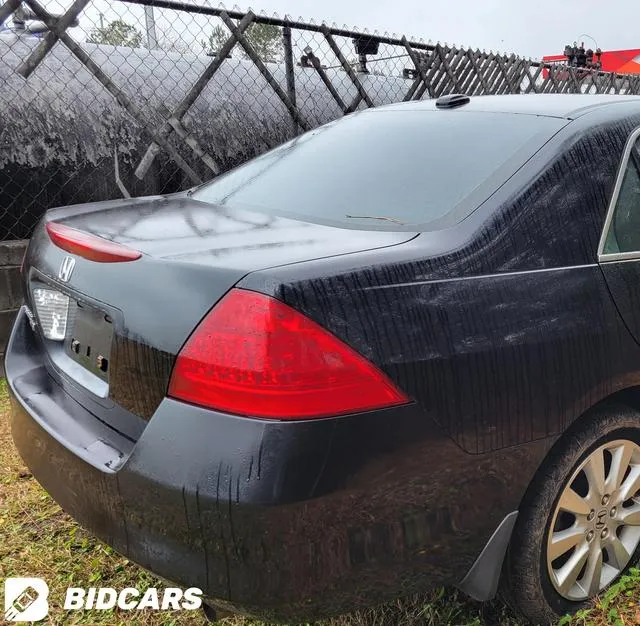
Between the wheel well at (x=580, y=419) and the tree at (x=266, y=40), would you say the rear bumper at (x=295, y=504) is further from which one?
the tree at (x=266, y=40)

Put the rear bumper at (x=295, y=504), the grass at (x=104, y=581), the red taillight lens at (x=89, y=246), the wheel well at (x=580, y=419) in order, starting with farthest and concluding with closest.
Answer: the grass at (x=104, y=581)
the wheel well at (x=580, y=419)
the red taillight lens at (x=89, y=246)
the rear bumper at (x=295, y=504)

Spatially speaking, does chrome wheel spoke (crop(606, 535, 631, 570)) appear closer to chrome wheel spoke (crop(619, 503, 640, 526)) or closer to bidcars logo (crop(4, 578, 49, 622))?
chrome wheel spoke (crop(619, 503, 640, 526))

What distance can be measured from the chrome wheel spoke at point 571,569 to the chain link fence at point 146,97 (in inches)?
103

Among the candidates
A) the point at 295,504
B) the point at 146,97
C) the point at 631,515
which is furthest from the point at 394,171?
the point at 146,97

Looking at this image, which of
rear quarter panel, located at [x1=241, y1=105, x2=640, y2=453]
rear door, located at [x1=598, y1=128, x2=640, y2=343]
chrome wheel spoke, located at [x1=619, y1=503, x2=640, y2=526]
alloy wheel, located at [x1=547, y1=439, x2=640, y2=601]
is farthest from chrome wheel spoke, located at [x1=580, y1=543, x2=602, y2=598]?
rear door, located at [x1=598, y1=128, x2=640, y2=343]

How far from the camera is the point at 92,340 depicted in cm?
177

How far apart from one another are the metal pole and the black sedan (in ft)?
9.60

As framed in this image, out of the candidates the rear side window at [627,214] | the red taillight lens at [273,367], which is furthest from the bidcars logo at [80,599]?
the rear side window at [627,214]

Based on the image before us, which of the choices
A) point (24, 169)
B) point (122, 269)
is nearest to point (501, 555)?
point (122, 269)

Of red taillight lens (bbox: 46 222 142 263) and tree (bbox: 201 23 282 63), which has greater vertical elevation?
tree (bbox: 201 23 282 63)

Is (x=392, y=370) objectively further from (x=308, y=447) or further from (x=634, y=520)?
(x=634, y=520)

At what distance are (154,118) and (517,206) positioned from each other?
353cm

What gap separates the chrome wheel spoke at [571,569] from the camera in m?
1.94

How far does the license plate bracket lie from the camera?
5.55 ft
